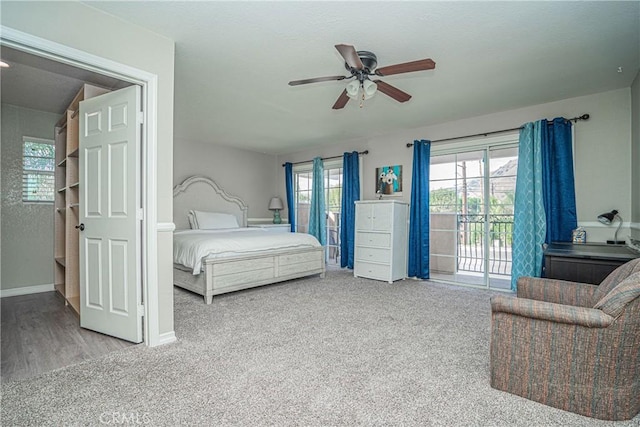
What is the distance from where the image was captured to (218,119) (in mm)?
4637

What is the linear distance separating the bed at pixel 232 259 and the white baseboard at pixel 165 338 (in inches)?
42.2

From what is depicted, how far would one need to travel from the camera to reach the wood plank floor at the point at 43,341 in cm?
215

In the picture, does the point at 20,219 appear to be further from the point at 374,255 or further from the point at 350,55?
A: the point at 374,255

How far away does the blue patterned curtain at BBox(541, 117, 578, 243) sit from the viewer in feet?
12.0

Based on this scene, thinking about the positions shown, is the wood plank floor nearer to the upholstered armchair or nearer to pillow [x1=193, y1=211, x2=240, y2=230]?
pillow [x1=193, y1=211, x2=240, y2=230]

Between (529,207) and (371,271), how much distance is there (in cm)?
234

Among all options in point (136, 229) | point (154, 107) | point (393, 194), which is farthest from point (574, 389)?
point (393, 194)

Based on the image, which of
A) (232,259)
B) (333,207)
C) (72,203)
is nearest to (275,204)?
(333,207)

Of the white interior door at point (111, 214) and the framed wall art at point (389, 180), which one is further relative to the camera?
the framed wall art at point (389, 180)

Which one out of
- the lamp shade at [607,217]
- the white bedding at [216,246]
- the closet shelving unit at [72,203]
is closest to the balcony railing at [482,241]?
the lamp shade at [607,217]

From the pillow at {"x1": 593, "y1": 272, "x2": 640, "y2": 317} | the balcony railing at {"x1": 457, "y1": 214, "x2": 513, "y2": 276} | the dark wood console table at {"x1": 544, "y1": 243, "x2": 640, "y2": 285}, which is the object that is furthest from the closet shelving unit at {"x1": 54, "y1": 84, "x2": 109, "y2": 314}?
the balcony railing at {"x1": 457, "y1": 214, "x2": 513, "y2": 276}

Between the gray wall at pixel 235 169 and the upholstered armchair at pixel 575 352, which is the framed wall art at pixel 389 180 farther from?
the upholstered armchair at pixel 575 352

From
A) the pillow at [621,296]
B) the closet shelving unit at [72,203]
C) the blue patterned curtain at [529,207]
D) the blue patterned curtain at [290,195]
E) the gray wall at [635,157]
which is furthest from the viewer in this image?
the blue patterned curtain at [290,195]

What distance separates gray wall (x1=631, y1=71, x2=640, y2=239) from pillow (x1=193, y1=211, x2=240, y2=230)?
5.66m
